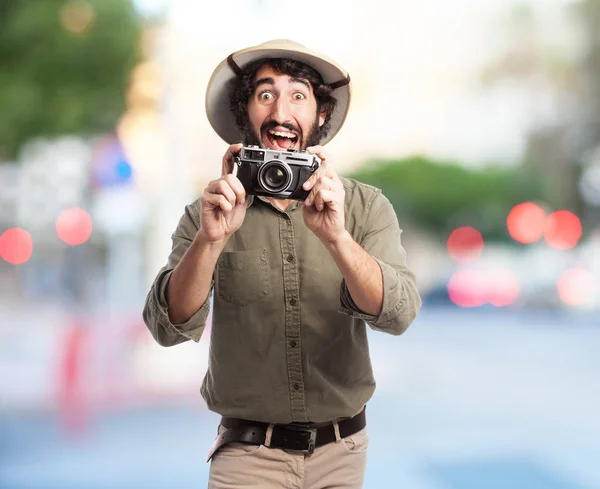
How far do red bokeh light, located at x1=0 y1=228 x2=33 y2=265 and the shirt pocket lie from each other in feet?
91.6

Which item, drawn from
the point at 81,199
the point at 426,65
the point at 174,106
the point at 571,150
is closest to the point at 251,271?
the point at 174,106

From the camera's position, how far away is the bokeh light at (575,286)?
44.9ft

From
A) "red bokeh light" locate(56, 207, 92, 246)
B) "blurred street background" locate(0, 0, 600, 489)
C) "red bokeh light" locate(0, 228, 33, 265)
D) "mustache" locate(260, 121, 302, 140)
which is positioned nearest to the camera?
"mustache" locate(260, 121, 302, 140)

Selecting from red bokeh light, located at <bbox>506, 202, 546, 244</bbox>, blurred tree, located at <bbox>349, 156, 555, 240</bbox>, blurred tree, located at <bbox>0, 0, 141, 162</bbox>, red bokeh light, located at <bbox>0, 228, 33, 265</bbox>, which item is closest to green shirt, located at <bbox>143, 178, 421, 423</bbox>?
blurred tree, located at <bbox>0, 0, 141, 162</bbox>

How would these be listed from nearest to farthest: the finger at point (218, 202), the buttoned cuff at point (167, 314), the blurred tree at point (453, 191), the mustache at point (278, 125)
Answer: the finger at point (218, 202), the buttoned cuff at point (167, 314), the mustache at point (278, 125), the blurred tree at point (453, 191)

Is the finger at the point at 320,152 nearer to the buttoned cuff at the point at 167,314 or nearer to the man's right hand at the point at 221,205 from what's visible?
the man's right hand at the point at 221,205

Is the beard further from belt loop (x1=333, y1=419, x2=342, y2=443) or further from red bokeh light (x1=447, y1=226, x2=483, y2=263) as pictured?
red bokeh light (x1=447, y1=226, x2=483, y2=263)

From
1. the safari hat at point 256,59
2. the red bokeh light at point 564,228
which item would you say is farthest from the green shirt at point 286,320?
the red bokeh light at point 564,228

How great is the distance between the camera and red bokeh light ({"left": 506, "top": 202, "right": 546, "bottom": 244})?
2465 cm

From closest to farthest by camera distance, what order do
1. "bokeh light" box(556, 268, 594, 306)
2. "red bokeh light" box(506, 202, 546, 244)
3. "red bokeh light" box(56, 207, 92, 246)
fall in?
"bokeh light" box(556, 268, 594, 306), "red bokeh light" box(56, 207, 92, 246), "red bokeh light" box(506, 202, 546, 244)

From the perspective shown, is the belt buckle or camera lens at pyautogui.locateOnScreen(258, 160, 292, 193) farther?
the belt buckle

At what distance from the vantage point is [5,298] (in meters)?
21.0

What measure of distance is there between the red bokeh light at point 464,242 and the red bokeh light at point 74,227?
10647mm

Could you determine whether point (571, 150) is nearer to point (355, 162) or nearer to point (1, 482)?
point (355, 162)
